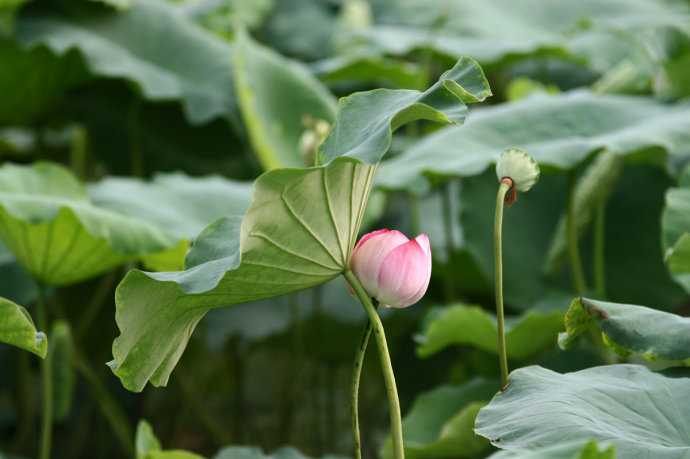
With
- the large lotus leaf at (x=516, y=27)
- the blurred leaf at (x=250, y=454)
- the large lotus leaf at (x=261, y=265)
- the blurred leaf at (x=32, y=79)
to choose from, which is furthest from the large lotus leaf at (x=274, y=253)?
the blurred leaf at (x=32, y=79)

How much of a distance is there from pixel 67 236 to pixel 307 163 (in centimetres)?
38

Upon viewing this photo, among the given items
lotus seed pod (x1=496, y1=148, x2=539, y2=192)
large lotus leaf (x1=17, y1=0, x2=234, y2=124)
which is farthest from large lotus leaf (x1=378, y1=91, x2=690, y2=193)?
large lotus leaf (x1=17, y1=0, x2=234, y2=124)

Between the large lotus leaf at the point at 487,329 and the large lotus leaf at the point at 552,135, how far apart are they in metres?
0.18

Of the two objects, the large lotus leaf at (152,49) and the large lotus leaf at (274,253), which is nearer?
the large lotus leaf at (274,253)

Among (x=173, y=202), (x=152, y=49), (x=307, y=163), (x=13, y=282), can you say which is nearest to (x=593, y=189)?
(x=307, y=163)

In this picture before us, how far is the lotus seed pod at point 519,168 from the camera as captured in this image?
744 millimetres

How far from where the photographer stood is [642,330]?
0.77 m

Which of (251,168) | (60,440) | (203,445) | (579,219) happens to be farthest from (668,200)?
(60,440)

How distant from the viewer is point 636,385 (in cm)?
77

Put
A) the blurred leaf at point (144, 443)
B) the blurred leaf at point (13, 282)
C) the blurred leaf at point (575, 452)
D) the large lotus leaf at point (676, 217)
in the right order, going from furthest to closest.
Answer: the blurred leaf at point (13, 282)
the large lotus leaf at point (676, 217)
the blurred leaf at point (144, 443)
the blurred leaf at point (575, 452)

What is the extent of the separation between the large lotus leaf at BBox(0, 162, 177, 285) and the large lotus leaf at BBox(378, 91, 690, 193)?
0.34 meters

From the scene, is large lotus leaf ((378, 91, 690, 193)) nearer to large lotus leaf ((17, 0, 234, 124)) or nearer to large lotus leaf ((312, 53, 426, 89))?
large lotus leaf ((312, 53, 426, 89))

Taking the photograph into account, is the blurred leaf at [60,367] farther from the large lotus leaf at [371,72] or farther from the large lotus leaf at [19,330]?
the large lotus leaf at [371,72]

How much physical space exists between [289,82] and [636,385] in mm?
1214
